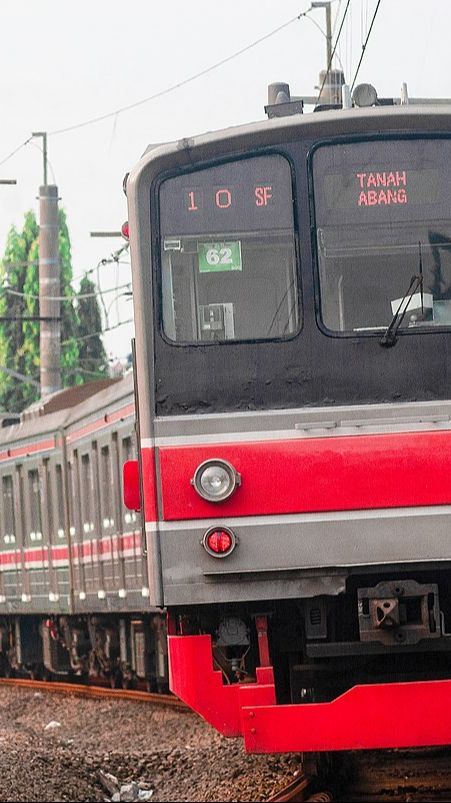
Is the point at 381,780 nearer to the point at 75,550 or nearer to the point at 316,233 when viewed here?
the point at 316,233

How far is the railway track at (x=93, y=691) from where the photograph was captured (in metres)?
14.7

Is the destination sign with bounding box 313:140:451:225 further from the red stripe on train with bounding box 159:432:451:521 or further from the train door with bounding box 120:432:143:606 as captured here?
the train door with bounding box 120:432:143:606

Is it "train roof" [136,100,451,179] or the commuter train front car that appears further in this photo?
"train roof" [136,100,451,179]

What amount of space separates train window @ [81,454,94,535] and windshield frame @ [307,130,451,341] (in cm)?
972

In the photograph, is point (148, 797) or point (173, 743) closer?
point (148, 797)

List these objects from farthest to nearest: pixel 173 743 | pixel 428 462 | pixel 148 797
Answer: pixel 173 743 → pixel 148 797 → pixel 428 462

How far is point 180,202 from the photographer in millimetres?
7078

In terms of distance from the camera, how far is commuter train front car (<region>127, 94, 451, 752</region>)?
6.82 meters

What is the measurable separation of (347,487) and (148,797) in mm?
2523

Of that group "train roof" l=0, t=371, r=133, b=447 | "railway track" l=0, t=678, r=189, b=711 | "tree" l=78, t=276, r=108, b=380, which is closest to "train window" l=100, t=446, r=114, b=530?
"train roof" l=0, t=371, r=133, b=447

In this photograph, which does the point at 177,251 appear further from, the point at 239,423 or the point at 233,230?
the point at 239,423

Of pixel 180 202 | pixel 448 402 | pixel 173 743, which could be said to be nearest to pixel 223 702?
pixel 448 402

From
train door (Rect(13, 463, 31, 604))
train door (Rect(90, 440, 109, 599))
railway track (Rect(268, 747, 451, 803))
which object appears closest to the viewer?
railway track (Rect(268, 747, 451, 803))

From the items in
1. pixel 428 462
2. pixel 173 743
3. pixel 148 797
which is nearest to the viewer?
pixel 428 462
